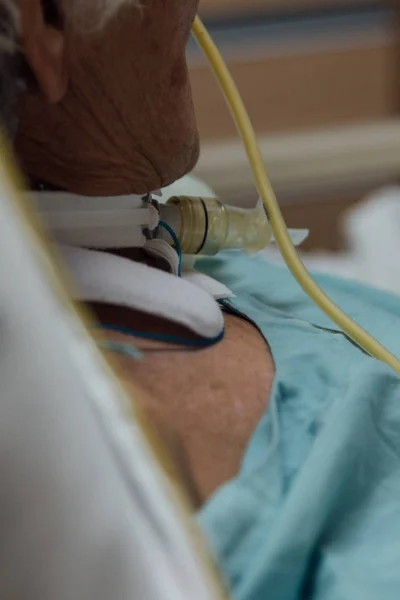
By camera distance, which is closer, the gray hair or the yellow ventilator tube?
the gray hair

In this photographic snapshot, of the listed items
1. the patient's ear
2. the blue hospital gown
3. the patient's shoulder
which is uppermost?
the patient's ear

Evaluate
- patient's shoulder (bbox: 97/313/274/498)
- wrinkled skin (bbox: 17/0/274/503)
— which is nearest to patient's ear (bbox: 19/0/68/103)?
wrinkled skin (bbox: 17/0/274/503)

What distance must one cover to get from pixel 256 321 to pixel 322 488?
5.6 inches

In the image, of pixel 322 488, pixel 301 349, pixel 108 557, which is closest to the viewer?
pixel 108 557

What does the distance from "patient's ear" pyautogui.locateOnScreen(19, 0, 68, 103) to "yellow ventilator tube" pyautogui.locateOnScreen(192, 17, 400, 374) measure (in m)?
0.17

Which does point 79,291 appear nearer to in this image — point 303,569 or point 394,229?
point 303,569

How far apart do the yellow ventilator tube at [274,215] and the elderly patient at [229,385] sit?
4cm

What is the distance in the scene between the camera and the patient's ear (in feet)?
1.26

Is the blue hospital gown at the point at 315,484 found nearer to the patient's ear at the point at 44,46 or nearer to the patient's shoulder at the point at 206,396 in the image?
the patient's shoulder at the point at 206,396

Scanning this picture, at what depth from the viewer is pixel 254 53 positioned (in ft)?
3.81

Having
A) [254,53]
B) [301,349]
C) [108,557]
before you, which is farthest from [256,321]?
[254,53]

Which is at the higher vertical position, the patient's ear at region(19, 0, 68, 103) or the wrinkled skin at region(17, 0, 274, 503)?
the patient's ear at region(19, 0, 68, 103)

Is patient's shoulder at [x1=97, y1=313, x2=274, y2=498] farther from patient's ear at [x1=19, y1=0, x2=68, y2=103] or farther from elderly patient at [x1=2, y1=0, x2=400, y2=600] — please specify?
patient's ear at [x1=19, y1=0, x2=68, y2=103]

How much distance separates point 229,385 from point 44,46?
186 millimetres
